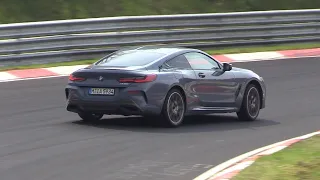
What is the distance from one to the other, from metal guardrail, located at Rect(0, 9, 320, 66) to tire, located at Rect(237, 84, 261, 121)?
6.87 meters

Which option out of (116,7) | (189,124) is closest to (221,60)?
(116,7)

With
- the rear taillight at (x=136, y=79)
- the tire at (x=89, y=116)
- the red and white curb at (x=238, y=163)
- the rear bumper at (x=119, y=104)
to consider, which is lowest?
the red and white curb at (x=238, y=163)

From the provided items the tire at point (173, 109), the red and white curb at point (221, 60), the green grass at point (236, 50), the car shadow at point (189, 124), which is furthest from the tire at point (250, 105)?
the green grass at point (236, 50)

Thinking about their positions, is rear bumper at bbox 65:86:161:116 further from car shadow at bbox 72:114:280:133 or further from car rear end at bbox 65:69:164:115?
car shadow at bbox 72:114:280:133

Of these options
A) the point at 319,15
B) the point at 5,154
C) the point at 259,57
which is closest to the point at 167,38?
the point at 259,57

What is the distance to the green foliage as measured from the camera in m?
23.0

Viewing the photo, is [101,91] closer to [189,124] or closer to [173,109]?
[173,109]

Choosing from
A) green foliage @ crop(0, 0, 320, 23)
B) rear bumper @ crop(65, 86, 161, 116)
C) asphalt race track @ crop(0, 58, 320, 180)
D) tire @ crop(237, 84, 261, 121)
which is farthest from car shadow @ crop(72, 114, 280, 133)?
green foliage @ crop(0, 0, 320, 23)

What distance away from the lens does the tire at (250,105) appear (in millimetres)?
14352

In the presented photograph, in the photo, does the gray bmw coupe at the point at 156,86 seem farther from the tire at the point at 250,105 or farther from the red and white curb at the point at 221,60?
the red and white curb at the point at 221,60

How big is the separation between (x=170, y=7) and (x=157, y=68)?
45.3 feet

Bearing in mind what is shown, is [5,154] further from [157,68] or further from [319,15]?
[319,15]

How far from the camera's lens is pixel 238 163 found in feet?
31.9

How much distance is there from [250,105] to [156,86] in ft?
8.37
